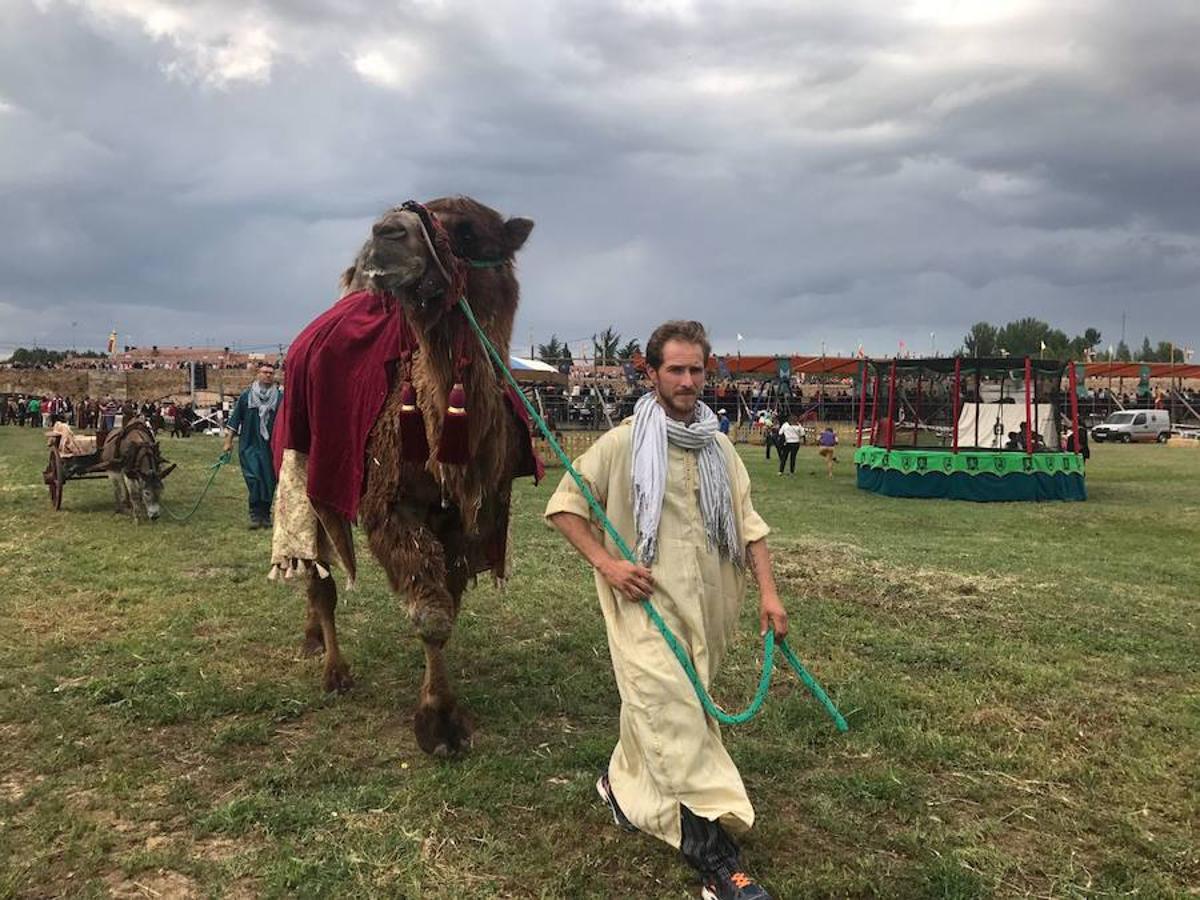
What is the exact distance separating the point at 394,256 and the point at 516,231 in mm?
742

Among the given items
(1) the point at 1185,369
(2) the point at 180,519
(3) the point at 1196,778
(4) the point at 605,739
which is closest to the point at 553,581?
(4) the point at 605,739

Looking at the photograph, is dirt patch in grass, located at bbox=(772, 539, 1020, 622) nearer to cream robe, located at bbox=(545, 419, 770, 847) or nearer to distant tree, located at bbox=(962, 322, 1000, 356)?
cream robe, located at bbox=(545, 419, 770, 847)

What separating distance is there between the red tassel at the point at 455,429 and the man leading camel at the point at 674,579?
0.61 m

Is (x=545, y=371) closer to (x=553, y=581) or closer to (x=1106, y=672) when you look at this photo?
(x=553, y=581)

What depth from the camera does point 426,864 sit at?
9.70ft

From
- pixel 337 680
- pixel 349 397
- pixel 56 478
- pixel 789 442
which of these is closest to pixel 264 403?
pixel 56 478

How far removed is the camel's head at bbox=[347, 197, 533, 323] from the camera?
3.32 m

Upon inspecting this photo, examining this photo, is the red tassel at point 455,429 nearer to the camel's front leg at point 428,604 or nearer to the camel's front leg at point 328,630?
the camel's front leg at point 428,604

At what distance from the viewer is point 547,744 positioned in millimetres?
4004

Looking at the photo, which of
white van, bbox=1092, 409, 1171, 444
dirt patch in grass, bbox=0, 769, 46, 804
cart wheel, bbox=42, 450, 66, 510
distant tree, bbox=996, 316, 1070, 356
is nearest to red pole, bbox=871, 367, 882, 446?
cart wheel, bbox=42, 450, 66, 510

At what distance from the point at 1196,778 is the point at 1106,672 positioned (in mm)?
1510

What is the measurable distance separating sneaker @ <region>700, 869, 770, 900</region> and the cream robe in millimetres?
161

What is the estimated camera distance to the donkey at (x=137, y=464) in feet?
35.1

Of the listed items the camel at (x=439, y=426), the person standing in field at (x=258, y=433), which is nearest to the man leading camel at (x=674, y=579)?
the camel at (x=439, y=426)
